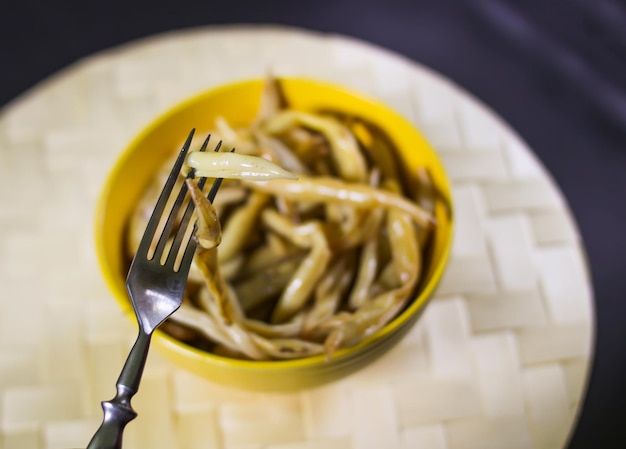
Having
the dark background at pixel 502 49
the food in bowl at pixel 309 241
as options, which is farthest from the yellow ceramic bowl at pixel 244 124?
the dark background at pixel 502 49

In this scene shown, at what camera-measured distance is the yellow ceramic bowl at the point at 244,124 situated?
2.33ft

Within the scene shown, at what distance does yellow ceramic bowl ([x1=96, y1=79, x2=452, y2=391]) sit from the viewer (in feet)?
2.33

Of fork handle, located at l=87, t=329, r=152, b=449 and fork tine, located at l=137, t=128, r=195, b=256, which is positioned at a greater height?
fork tine, located at l=137, t=128, r=195, b=256

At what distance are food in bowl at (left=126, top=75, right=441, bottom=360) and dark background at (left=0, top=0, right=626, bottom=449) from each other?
2.18 ft

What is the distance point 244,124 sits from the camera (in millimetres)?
1017

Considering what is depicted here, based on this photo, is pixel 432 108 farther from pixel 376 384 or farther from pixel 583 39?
pixel 583 39

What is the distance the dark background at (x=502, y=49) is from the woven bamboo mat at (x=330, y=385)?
0.44 meters

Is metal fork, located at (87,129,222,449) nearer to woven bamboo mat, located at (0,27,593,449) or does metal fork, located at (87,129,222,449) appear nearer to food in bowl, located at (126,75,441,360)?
food in bowl, located at (126,75,441,360)

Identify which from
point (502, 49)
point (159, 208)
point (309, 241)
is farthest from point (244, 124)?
point (502, 49)

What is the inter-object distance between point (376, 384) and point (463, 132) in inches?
18.2

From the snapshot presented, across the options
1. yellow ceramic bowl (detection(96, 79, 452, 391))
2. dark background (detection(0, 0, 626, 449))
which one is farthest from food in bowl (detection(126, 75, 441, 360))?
dark background (detection(0, 0, 626, 449))

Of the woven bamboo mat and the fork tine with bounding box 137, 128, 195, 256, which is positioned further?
the woven bamboo mat

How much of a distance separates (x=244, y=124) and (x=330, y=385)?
0.42 metres

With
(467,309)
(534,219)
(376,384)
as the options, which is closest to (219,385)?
(376,384)
